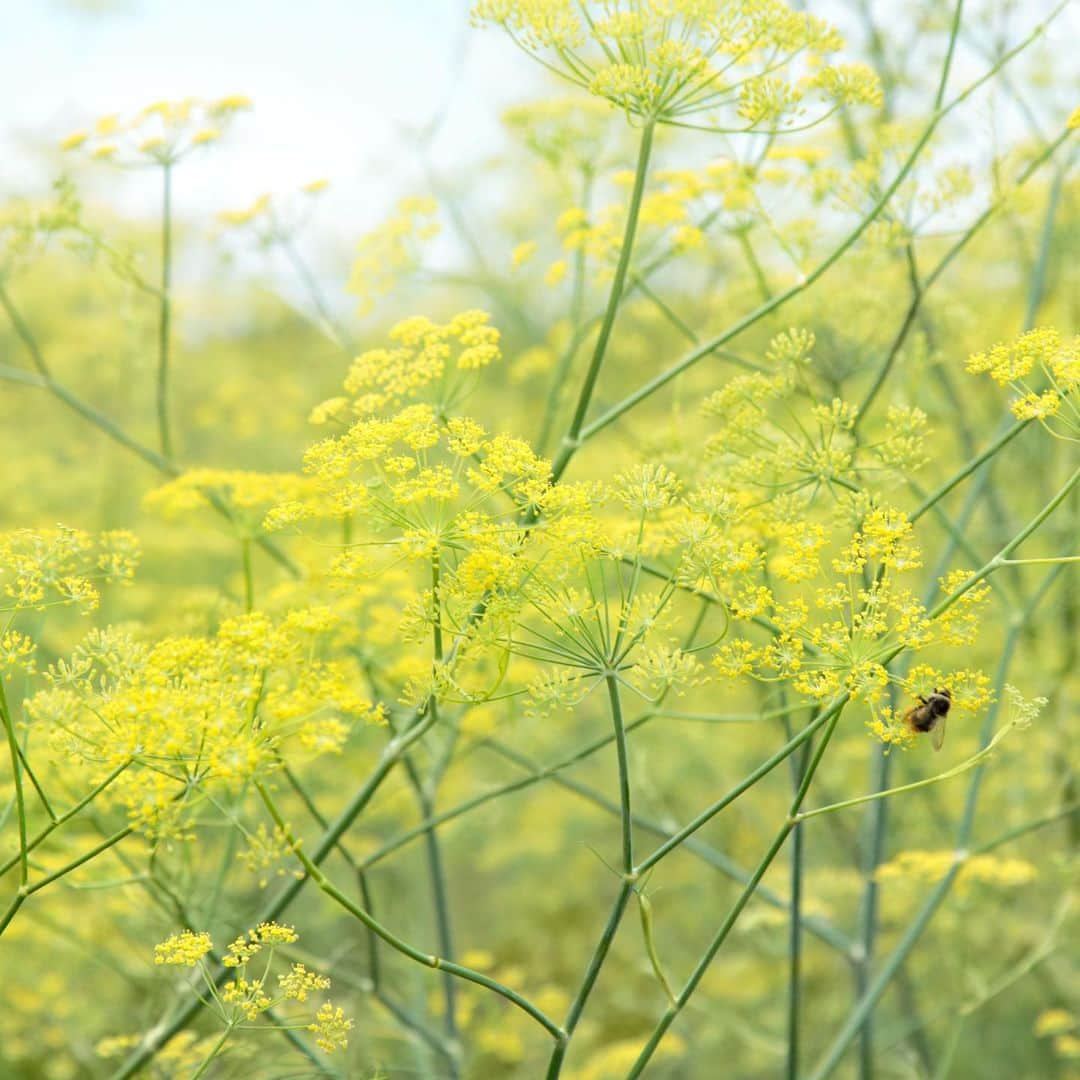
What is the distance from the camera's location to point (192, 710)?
216 cm

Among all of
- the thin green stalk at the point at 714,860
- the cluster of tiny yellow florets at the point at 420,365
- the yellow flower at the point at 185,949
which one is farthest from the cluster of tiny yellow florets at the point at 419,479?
the thin green stalk at the point at 714,860

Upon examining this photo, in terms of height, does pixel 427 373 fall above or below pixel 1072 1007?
above

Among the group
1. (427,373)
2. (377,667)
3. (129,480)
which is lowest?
(377,667)

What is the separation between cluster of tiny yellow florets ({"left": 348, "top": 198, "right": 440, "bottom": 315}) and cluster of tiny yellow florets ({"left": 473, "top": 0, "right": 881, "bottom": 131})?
1.52m

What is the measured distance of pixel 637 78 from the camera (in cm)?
234

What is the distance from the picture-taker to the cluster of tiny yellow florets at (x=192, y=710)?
6.89ft

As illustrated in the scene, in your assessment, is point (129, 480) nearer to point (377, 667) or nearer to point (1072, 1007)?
point (377, 667)

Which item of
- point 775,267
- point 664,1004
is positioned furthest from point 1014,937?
point 775,267

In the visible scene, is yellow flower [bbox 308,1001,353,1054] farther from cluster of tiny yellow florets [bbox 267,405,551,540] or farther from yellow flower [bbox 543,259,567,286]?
yellow flower [bbox 543,259,567,286]

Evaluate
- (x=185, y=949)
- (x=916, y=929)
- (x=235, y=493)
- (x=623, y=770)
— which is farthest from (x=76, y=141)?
(x=916, y=929)

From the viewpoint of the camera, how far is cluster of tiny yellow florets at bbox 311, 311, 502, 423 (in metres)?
2.47

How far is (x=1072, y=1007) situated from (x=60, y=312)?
910cm

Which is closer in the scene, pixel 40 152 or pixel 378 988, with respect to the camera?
pixel 378 988

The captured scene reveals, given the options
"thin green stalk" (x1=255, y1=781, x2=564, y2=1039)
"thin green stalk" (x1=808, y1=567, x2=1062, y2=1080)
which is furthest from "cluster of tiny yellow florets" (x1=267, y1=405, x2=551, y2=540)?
"thin green stalk" (x1=808, y1=567, x2=1062, y2=1080)
